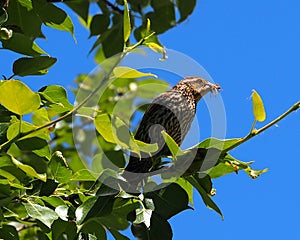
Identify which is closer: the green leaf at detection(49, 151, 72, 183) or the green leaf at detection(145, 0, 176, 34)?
the green leaf at detection(49, 151, 72, 183)

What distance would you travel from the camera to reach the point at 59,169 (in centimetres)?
154

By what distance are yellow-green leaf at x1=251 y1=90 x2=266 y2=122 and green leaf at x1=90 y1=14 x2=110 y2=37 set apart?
3.91ft

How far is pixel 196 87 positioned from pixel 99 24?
64 cm

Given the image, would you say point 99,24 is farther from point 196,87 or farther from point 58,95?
point 58,95

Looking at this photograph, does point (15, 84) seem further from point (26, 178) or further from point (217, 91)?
point (217, 91)

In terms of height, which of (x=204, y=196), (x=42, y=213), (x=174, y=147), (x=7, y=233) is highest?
(x=174, y=147)

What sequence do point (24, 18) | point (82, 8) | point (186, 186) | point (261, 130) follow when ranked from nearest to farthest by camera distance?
1. point (261, 130)
2. point (186, 186)
3. point (24, 18)
4. point (82, 8)

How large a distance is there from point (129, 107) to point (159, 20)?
377mm

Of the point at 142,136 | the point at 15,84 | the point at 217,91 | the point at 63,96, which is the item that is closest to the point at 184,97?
the point at 217,91

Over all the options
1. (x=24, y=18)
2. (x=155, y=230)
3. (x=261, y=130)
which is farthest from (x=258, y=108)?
(x=24, y=18)

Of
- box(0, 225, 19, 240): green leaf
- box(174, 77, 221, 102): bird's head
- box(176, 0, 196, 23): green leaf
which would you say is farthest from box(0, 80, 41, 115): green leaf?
box(176, 0, 196, 23): green leaf

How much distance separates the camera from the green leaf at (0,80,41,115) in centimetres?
131

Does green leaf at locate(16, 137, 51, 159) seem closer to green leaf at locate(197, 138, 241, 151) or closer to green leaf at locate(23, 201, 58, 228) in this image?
green leaf at locate(23, 201, 58, 228)

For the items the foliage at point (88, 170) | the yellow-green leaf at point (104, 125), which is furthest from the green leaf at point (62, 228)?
the yellow-green leaf at point (104, 125)
